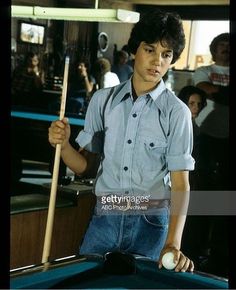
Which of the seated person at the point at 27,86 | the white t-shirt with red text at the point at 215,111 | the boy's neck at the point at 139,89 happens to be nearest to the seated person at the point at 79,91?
the seated person at the point at 27,86

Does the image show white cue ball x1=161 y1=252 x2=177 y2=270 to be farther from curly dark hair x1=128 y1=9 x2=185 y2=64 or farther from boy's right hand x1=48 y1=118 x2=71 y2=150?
curly dark hair x1=128 y1=9 x2=185 y2=64

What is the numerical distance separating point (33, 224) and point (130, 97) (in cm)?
124

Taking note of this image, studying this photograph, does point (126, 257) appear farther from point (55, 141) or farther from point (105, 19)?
point (105, 19)

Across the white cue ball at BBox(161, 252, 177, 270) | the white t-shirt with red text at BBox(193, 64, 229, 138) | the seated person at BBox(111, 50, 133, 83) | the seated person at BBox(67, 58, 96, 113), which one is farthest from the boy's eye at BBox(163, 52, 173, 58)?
the seated person at BBox(111, 50, 133, 83)

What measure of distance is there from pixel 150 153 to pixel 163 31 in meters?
0.52

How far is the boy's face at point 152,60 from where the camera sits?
7.10 ft

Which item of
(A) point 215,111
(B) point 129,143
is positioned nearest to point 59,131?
(B) point 129,143

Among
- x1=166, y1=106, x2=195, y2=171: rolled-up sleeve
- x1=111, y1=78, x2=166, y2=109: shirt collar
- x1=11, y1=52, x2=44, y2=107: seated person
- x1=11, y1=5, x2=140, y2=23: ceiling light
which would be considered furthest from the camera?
x1=11, y1=52, x2=44, y2=107: seated person

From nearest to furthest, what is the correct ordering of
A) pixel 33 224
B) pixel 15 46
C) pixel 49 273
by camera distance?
pixel 49 273 < pixel 33 224 < pixel 15 46

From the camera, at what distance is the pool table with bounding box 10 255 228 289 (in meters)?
1.59

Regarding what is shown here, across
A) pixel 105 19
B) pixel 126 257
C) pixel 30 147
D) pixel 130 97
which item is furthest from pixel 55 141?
pixel 30 147

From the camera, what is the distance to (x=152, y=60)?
85.2 inches

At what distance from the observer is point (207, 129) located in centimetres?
444

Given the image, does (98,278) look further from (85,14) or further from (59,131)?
(85,14)
